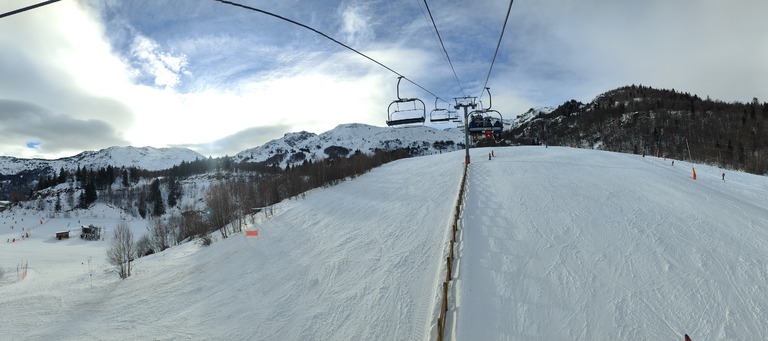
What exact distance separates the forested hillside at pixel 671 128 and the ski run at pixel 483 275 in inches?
2116

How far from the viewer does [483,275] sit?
12172mm

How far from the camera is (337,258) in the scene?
17.2m

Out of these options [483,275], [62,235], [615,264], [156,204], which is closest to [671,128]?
[615,264]

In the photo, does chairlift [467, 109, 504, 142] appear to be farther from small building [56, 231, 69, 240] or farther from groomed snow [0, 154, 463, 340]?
small building [56, 231, 69, 240]

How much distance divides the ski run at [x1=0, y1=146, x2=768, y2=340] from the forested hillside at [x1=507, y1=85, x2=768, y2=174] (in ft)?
176

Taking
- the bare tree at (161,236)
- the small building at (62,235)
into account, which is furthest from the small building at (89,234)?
the bare tree at (161,236)

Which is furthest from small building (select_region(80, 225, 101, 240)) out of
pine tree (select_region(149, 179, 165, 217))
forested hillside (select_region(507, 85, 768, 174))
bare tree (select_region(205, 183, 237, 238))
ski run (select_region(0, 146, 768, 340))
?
forested hillside (select_region(507, 85, 768, 174))

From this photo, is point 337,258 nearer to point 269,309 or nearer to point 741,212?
point 269,309

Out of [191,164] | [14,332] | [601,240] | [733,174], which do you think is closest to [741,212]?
[601,240]

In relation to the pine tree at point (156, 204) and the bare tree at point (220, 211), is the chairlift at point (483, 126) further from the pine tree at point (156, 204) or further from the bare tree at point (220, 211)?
the pine tree at point (156, 204)

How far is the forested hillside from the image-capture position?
69312 millimetres

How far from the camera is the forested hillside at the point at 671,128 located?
69.3 m

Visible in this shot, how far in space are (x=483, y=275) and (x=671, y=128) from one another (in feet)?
422

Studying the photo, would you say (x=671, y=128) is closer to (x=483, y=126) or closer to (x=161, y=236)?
(x=483, y=126)
